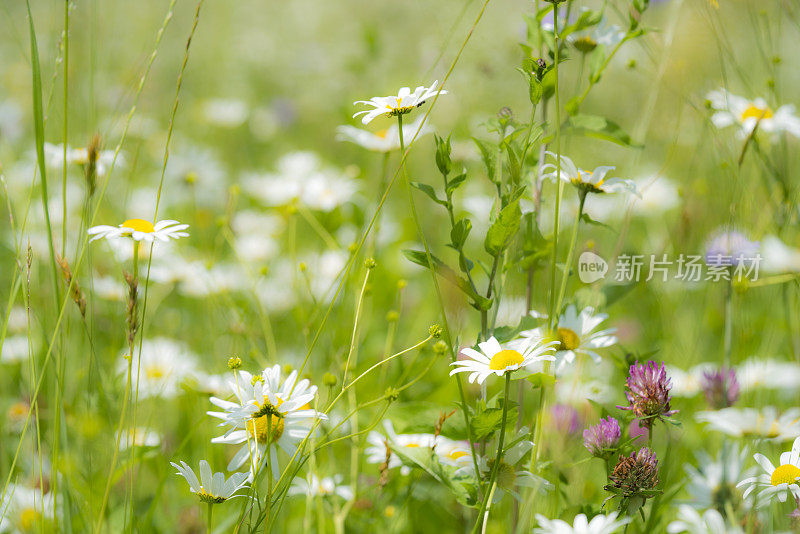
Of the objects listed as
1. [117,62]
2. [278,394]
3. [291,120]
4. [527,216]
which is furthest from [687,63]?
[117,62]

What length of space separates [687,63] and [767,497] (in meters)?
0.79

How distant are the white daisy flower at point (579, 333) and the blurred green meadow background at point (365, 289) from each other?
0.02 meters

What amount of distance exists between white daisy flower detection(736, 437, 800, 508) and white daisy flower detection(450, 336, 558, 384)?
0.69 ft

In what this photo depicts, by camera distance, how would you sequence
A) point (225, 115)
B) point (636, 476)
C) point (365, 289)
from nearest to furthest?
1. point (636, 476)
2. point (365, 289)
3. point (225, 115)

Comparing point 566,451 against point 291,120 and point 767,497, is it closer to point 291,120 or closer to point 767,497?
point 767,497

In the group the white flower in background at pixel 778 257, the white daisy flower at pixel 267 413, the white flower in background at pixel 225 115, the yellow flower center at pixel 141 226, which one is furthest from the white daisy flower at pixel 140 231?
the white flower in background at pixel 225 115

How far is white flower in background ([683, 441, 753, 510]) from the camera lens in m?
0.71

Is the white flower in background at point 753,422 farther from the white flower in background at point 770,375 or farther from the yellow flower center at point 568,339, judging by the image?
the yellow flower center at point 568,339

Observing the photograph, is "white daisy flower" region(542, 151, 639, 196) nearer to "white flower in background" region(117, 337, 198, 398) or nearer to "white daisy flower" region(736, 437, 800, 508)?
"white daisy flower" region(736, 437, 800, 508)

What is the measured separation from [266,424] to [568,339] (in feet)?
1.04

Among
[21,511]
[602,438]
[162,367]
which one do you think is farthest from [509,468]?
[162,367]

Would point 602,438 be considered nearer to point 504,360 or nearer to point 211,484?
point 504,360

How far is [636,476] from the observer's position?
603mm

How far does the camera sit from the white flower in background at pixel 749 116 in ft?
3.17
